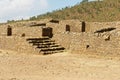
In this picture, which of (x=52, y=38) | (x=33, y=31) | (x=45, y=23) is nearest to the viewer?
(x=52, y=38)

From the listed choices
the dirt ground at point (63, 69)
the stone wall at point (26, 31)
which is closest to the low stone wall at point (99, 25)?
the stone wall at point (26, 31)

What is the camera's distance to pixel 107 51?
15.7m

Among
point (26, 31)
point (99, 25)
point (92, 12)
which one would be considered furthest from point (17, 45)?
point (92, 12)

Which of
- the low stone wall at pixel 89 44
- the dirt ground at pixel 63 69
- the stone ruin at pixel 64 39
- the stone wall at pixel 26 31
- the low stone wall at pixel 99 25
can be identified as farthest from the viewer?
the low stone wall at pixel 99 25

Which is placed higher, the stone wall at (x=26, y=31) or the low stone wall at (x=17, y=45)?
the stone wall at (x=26, y=31)

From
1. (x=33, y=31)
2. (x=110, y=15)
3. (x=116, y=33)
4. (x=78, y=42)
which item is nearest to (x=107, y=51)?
(x=116, y=33)

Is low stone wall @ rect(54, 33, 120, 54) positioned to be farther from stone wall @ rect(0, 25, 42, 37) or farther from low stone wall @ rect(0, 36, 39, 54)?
stone wall @ rect(0, 25, 42, 37)

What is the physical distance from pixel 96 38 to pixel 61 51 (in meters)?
2.94

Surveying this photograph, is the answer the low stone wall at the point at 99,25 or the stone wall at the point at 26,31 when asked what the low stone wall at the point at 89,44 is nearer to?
the stone wall at the point at 26,31

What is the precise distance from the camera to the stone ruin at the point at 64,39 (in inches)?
626

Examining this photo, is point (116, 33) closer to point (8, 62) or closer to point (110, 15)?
point (8, 62)

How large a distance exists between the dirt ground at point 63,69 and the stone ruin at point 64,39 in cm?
74

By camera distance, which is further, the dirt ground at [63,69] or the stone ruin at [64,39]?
the stone ruin at [64,39]

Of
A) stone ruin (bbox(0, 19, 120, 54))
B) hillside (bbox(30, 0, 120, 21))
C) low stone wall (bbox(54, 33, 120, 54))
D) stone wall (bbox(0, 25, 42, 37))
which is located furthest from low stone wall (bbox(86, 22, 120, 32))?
hillside (bbox(30, 0, 120, 21))
